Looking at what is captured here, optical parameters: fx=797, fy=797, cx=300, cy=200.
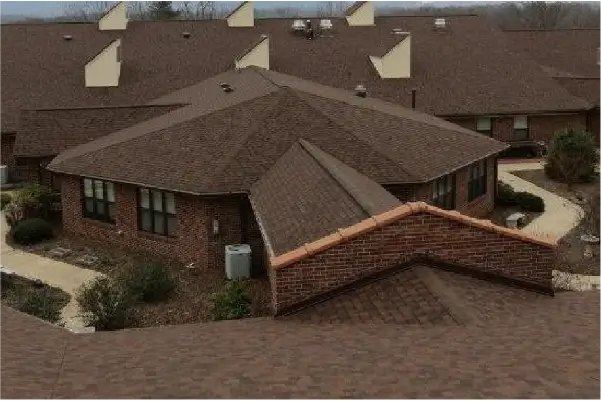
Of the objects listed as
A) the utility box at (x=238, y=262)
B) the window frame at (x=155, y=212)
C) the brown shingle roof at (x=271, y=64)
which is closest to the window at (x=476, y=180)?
the utility box at (x=238, y=262)

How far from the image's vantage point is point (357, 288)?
12.9m

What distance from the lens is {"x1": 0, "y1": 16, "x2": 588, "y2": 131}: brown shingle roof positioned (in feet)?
125

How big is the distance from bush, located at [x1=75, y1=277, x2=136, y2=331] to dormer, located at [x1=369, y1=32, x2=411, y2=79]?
85.1 ft

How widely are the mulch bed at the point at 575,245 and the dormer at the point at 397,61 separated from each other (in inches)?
390

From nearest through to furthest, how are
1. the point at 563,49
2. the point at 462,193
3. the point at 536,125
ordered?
the point at 462,193 → the point at 536,125 → the point at 563,49

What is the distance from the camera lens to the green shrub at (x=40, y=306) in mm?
17594

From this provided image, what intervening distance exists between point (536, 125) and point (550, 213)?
41.0 feet

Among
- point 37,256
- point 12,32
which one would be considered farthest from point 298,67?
point 37,256

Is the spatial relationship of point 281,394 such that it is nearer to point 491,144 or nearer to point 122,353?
point 122,353

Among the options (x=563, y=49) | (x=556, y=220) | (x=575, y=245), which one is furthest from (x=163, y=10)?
(x=575, y=245)

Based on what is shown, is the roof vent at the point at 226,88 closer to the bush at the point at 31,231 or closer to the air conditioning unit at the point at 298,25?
the bush at the point at 31,231

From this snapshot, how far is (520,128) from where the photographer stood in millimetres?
40594

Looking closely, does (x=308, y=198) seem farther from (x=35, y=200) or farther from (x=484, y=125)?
(x=484, y=125)

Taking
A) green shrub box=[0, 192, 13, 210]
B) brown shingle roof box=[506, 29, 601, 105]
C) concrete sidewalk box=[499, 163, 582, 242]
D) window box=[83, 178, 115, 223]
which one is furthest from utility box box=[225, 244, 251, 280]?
brown shingle roof box=[506, 29, 601, 105]
